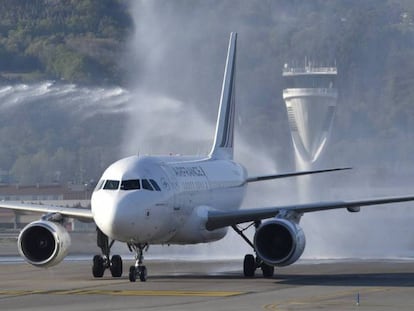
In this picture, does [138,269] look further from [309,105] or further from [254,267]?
[309,105]

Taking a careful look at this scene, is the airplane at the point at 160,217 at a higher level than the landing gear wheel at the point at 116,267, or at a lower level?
higher

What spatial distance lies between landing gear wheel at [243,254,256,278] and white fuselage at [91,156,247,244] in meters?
1.83

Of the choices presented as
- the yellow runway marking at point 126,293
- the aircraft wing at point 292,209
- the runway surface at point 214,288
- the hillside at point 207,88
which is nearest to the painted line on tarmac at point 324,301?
the runway surface at point 214,288

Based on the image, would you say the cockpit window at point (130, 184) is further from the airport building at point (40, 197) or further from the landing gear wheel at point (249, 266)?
the airport building at point (40, 197)

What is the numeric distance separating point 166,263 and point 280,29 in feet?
180

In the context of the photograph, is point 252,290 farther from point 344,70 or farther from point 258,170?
point 344,70

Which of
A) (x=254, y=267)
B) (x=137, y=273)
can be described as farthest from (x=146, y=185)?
(x=254, y=267)

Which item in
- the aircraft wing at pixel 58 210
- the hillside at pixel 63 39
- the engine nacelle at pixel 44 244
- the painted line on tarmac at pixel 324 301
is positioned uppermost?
the hillside at pixel 63 39

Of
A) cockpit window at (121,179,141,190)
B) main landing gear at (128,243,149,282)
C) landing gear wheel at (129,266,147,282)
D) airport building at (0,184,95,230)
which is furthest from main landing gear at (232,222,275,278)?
airport building at (0,184,95,230)

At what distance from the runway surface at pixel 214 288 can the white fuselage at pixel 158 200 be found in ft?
4.42

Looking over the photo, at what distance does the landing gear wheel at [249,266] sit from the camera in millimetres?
42281

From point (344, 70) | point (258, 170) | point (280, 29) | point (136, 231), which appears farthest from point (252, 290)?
point (344, 70)

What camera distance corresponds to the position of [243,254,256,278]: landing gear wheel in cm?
4228

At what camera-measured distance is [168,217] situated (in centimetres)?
4078
